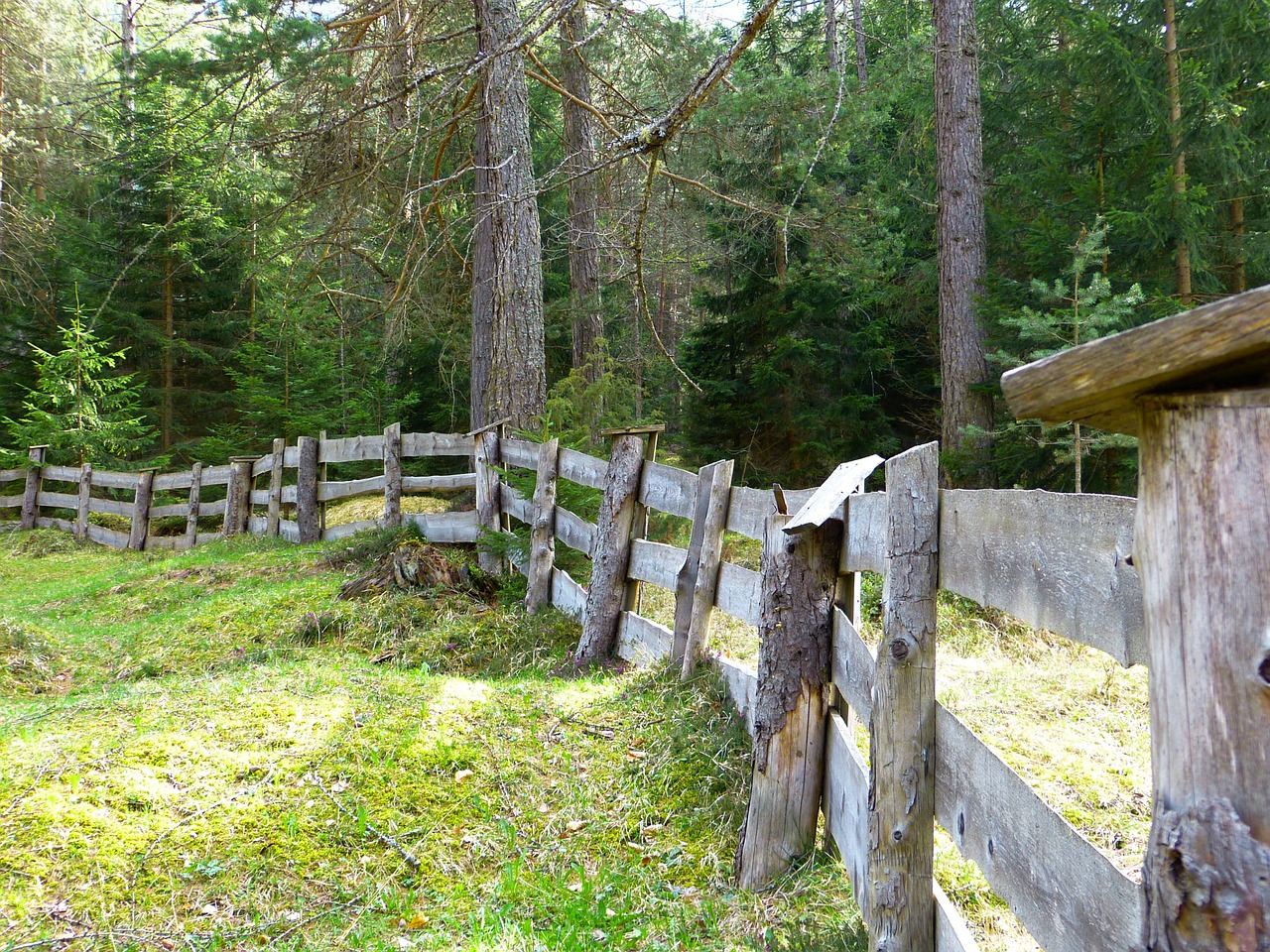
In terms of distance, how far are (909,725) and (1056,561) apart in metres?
0.88

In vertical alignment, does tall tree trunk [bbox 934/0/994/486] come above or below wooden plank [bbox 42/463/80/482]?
above

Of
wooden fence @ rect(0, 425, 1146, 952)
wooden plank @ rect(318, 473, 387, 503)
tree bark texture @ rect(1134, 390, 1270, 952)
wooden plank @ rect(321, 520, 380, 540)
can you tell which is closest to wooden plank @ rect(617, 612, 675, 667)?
wooden fence @ rect(0, 425, 1146, 952)

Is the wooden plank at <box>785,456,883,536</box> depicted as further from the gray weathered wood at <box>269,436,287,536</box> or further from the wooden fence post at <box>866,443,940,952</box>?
the gray weathered wood at <box>269,436,287,536</box>

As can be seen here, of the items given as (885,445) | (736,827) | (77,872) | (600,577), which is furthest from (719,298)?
(77,872)

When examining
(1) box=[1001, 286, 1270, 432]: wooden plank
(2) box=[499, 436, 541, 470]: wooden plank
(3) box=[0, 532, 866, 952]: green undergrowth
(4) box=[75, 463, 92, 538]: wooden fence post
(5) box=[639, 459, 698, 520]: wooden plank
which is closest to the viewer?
(1) box=[1001, 286, 1270, 432]: wooden plank

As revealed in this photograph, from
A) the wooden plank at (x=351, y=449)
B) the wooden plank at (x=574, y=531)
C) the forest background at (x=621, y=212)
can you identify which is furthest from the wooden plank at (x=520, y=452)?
the wooden plank at (x=351, y=449)

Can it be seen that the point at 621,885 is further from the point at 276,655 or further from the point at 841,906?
the point at 276,655

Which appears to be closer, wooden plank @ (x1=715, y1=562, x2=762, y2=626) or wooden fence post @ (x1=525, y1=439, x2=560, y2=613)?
wooden plank @ (x1=715, y1=562, x2=762, y2=626)

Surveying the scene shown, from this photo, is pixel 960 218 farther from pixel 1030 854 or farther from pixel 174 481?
pixel 174 481

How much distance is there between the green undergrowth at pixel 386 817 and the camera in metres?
2.99

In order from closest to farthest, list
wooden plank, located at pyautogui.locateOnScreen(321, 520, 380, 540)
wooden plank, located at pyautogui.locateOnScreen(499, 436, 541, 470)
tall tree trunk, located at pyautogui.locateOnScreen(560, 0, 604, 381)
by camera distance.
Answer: wooden plank, located at pyautogui.locateOnScreen(499, 436, 541, 470) < wooden plank, located at pyautogui.locateOnScreen(321, 520, 380, 540) < tall tree trunk, located at pyautogui.locateOnScreen(560, 0, 604, 381)

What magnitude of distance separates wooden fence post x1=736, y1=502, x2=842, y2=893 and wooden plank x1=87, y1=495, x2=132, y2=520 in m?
14.9

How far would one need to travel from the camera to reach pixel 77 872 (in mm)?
3092

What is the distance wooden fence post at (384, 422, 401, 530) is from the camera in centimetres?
1044
